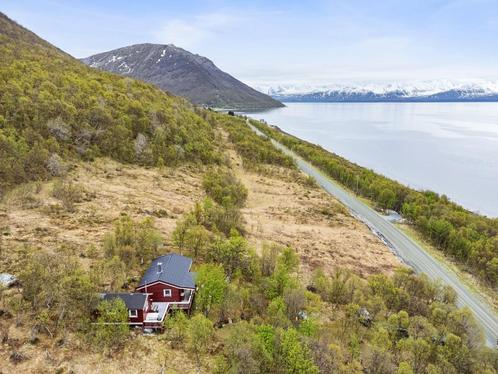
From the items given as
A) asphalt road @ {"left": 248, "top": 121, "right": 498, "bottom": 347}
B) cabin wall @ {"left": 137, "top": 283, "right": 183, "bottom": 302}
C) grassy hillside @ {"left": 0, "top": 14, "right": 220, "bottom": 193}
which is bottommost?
asphalt road @ {"left": 248, "top": 121, "right": 498, "bottom": 347}

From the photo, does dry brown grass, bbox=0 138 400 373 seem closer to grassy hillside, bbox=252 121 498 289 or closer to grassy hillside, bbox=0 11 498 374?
grassy hillside, bbox=0 11 498 374

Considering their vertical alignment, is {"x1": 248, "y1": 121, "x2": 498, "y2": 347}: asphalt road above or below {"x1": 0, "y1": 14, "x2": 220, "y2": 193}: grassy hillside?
below

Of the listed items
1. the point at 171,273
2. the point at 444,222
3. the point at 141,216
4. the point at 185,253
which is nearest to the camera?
the point at 171,273

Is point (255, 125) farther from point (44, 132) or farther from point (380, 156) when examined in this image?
point (44, 132)

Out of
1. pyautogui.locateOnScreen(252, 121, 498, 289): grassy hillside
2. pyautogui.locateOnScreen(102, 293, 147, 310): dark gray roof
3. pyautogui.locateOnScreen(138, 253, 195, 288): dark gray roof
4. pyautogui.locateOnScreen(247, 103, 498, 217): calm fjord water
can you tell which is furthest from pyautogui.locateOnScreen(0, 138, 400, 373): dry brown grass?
pyautogui.locateOnScreen(247, 103, 498, 217): calm fjord water

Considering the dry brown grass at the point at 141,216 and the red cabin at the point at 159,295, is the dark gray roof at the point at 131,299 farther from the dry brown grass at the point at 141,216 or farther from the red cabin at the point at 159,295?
the dry brown grass at the point at 141,216

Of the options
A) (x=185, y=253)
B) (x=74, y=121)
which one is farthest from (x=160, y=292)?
(x=74, y=121)

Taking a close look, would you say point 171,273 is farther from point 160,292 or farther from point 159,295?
point 159,295
